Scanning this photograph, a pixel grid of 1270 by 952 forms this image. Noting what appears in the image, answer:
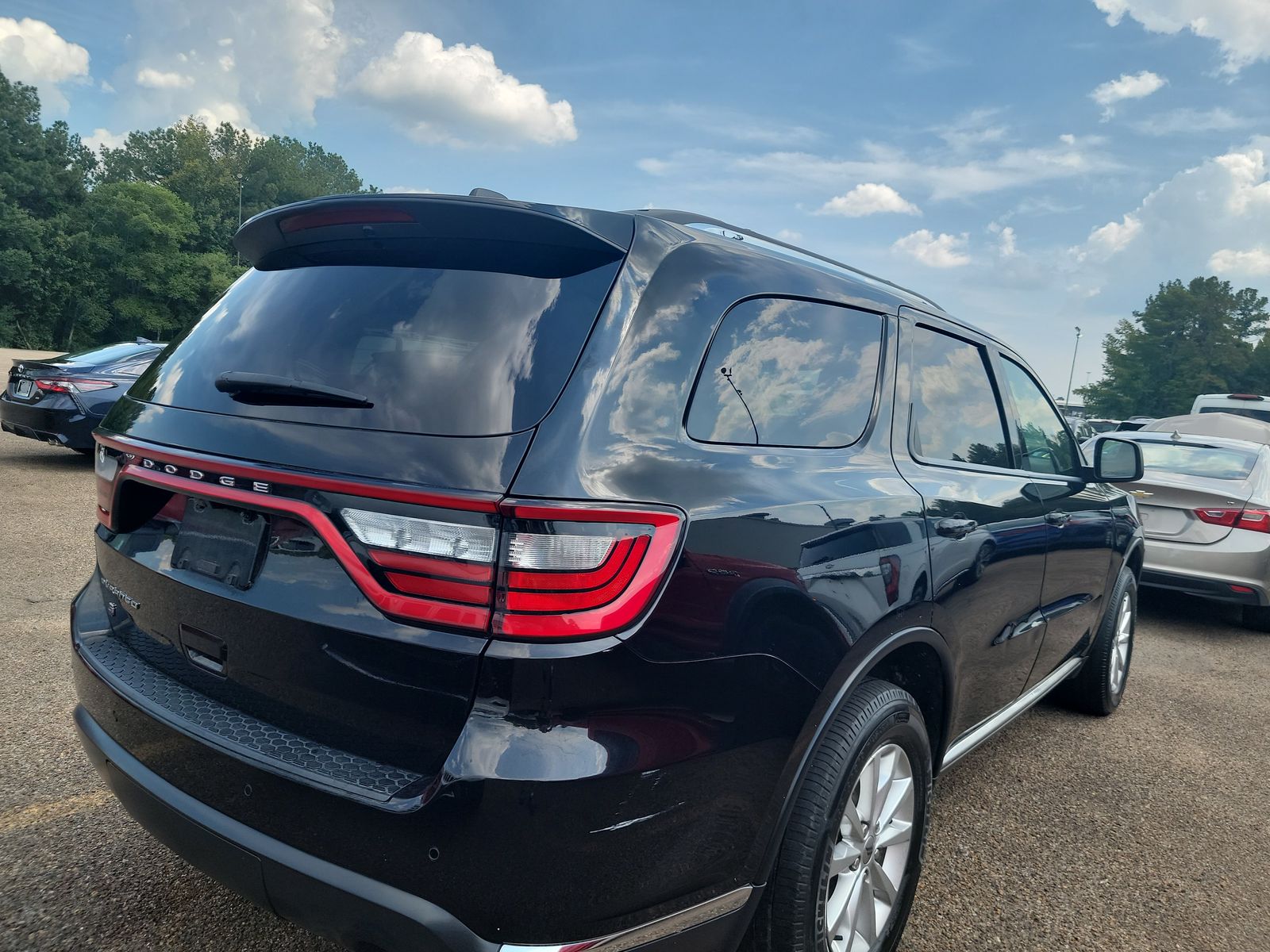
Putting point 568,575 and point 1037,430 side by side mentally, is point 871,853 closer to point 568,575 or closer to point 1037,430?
point 568,575

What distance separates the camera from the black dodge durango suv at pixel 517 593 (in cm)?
144

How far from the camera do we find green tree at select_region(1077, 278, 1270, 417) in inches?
2415

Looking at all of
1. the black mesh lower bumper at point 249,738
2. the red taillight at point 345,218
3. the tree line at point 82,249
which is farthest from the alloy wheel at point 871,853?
the tree line at point 82,249

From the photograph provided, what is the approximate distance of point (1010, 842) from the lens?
3.02 metres

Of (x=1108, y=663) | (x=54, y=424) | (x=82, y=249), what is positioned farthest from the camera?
(x=82, y=249)

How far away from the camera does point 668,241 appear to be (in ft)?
5.96

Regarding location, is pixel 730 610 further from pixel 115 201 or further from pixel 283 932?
pixel 115 201

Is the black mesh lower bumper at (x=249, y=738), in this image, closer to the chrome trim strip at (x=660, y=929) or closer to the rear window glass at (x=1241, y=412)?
the chrome trim strip at (x=660, y=929)

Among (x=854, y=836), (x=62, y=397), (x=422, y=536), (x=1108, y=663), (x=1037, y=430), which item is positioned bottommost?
(x=1108, y=663)

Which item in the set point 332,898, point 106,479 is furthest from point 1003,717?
point 106,479

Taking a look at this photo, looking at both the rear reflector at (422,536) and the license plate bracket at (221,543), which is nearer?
the rear reflector at (422,536)

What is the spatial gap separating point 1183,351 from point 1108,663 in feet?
230

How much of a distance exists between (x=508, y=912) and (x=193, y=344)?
1528mm

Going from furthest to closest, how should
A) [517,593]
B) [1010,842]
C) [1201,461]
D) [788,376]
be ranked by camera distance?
[1201,461] < [1010,842] < [788,376] < [517,593]
